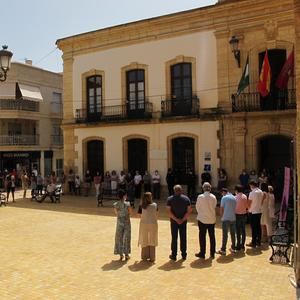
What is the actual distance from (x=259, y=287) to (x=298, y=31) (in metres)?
4.42

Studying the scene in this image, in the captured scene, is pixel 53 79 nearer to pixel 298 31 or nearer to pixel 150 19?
pixel 150 19

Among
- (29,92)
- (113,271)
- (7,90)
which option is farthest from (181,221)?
(29,92)

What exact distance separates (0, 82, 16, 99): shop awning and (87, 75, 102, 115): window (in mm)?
11049

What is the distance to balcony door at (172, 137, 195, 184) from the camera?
20.3 m

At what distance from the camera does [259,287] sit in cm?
750

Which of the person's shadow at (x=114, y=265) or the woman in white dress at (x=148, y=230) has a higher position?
the woman in white dress at (x=148, y=230)

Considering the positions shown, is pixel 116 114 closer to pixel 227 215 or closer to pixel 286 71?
pixel 286 71

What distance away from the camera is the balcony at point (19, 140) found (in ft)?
107

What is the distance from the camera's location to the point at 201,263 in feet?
30.0

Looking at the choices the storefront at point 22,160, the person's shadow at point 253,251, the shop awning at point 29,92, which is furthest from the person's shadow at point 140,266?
the shop awning at point 29,92

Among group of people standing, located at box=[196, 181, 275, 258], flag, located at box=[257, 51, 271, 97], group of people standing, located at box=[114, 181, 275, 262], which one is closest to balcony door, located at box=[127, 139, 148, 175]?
flag, located at box=[257, 51, 271, 97]

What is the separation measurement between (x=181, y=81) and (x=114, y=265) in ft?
43.0

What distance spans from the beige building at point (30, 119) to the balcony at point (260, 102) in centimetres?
1909

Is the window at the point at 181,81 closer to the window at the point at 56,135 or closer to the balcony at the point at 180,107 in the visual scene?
the balcony at the point at 180,107
